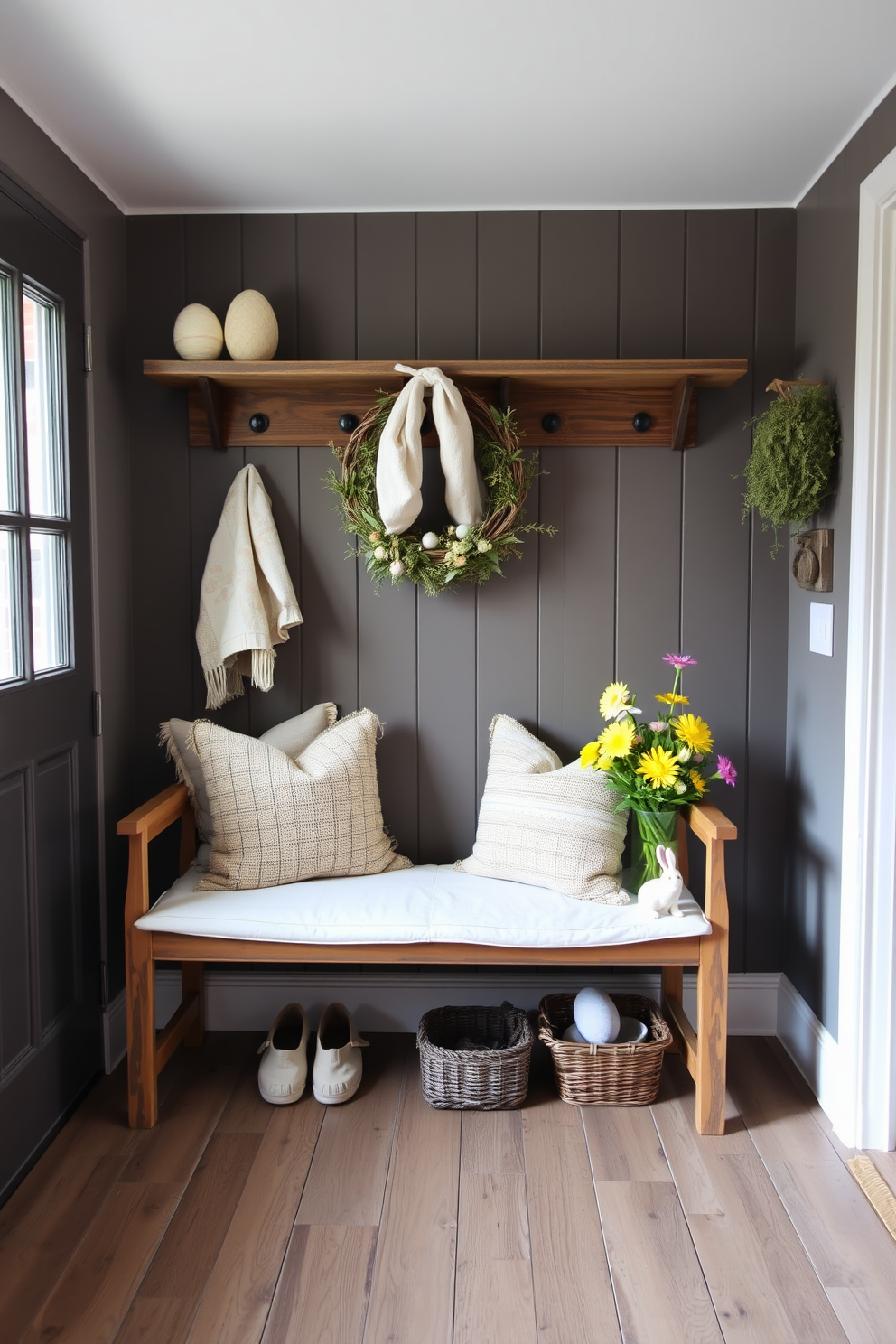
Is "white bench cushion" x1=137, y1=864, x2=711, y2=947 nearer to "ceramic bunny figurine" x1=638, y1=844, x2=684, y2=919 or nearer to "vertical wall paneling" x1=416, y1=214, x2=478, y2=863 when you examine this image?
"ceramic bunny figurine" x1=638, y1=844, x2=684, y2=919

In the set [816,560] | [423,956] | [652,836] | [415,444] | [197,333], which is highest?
[197,333]

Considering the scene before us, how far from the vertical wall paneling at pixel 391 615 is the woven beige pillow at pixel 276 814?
0.71ft

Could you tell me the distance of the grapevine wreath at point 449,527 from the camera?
2529mm

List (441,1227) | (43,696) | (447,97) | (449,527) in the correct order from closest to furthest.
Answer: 1. (441,1227)
2. (447,97)
3. (43,696)
4. (449,527)

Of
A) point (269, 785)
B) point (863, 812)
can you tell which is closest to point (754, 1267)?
point (863, 812)

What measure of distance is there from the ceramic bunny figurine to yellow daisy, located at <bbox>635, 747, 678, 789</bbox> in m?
0.16

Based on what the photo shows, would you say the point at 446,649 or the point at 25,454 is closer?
the point at 25,454

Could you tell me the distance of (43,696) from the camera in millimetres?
2234

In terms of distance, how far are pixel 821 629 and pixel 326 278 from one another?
1.62 meters

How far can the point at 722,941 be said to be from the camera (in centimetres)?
229

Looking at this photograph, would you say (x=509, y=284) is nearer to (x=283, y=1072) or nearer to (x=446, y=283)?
(x=446, y=283)

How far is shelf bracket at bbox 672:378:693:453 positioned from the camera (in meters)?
2.53

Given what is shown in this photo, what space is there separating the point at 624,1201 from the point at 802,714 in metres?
1.28

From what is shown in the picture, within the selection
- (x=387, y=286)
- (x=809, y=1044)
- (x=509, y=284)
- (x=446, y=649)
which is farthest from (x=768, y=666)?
(x=387, y=286)
